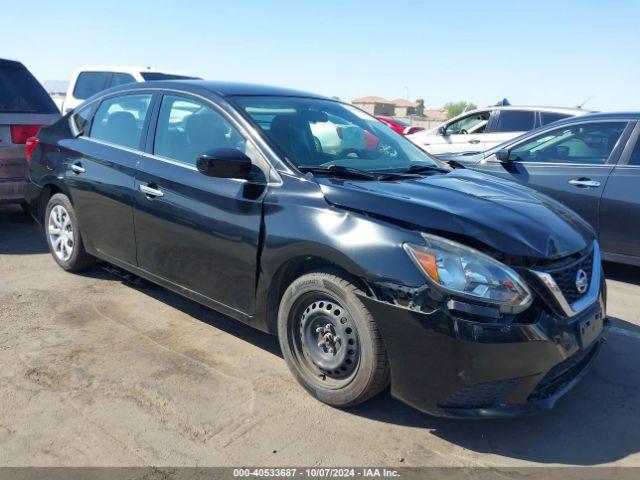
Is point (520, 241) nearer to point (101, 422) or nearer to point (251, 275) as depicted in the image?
point (251, 275)

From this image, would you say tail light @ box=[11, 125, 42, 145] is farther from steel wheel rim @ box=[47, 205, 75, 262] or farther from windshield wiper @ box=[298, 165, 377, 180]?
windshield wiper @ box=[298, 165, 377, 180]

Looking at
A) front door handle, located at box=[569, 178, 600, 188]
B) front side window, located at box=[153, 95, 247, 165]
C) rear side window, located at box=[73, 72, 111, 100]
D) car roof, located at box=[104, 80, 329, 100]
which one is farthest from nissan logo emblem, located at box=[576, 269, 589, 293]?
rear side window, located at box=[73, 72, 111, 100]

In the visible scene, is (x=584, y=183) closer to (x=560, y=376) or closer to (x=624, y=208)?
(x=624, y=208)

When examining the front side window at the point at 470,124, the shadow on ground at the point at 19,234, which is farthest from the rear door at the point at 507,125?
the shadow on ground at the point at 19,234

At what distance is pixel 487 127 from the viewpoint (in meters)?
10.5

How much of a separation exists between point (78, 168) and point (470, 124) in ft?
27.7

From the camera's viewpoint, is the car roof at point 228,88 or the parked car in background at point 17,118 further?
the parked car in background at point 17,118

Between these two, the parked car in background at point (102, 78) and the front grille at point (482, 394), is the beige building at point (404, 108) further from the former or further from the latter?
the front grille at point (482, 394)

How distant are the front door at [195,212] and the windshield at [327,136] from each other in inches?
9.2

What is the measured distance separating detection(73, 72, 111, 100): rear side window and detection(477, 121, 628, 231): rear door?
26.7ft

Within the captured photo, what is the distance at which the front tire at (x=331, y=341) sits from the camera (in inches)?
114

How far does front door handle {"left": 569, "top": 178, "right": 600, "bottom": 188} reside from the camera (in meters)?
5.44

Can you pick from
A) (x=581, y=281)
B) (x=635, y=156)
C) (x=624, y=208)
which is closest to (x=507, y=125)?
(x=635, y=156)

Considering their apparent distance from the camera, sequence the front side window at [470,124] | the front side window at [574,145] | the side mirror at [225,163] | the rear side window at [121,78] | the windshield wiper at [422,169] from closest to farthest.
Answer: the side mirror at [225,163] < the windshield wiper at [422,169] < the front side window at [574,145] < the rear side window at [121,78] < the front side window at [470,124]
